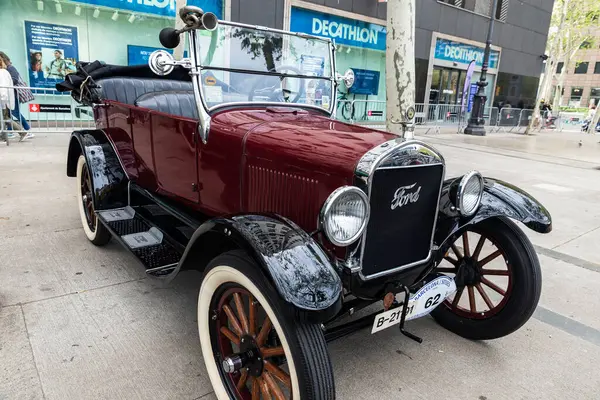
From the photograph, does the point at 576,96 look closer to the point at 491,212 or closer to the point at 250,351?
the point at 491,212

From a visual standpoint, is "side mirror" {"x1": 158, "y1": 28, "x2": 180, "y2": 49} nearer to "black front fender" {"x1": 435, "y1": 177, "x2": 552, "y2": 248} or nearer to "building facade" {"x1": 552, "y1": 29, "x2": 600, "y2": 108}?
"black front fender" {"x1": 435, "y1": 177, "x2": 552, "y2": 248}

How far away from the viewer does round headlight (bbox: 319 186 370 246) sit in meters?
1.79

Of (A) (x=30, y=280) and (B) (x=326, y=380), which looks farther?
(A) (x=30, y=280)

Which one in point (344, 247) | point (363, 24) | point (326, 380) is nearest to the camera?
point (326, 380)

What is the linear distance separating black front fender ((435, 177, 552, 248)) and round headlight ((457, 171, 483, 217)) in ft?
0.20

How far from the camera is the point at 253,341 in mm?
1905

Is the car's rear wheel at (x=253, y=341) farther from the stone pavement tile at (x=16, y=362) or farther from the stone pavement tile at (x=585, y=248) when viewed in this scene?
the stone pavement tile at (x=585, y=248)

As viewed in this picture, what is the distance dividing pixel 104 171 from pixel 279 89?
1.62 meters

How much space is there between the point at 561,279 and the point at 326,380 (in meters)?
2.97

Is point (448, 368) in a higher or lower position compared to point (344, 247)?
lower

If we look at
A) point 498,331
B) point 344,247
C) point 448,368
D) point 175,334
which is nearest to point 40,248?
point 175,334

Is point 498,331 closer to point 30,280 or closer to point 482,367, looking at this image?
point 482,367

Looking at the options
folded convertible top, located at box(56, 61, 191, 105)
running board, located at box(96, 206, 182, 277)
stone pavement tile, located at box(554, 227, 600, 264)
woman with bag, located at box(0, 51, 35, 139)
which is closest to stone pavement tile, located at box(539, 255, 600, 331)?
stone pavement tile, located at box(554, 227, 600, 264)

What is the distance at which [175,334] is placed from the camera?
2.56 metres
